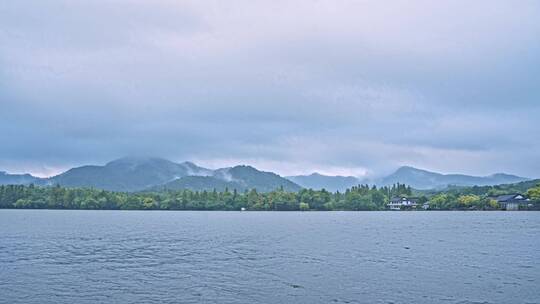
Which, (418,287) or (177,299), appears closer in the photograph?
(177,299)

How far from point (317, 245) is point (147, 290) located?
37.5 metres

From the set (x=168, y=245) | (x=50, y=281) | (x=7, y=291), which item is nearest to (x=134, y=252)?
(x=168, y=245)

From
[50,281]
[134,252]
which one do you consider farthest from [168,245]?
[50,281]

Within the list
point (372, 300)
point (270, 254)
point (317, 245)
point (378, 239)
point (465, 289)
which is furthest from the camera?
point (378, 239)

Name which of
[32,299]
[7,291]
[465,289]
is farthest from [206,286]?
[465,289]

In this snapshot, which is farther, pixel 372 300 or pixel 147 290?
pixel 147 290

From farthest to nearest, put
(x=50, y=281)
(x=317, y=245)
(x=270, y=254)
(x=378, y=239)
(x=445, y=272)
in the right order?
(x=378, y=239), (x=317, y=245), (x=270, y=254), (x=445, y=272), (x=50, y=281)

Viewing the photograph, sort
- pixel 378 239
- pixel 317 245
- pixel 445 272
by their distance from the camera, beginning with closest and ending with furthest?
pixel 445 272 < pixel 317 245 < pixel 378 239

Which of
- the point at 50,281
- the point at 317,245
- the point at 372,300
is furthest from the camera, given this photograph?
the point at 317,245

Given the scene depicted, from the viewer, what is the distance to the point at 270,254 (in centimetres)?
6088

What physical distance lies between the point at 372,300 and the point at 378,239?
48.6 m

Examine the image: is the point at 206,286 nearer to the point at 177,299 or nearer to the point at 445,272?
the point at 177,299

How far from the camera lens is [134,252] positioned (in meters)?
62.8

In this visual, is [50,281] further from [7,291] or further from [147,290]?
[147,290]
